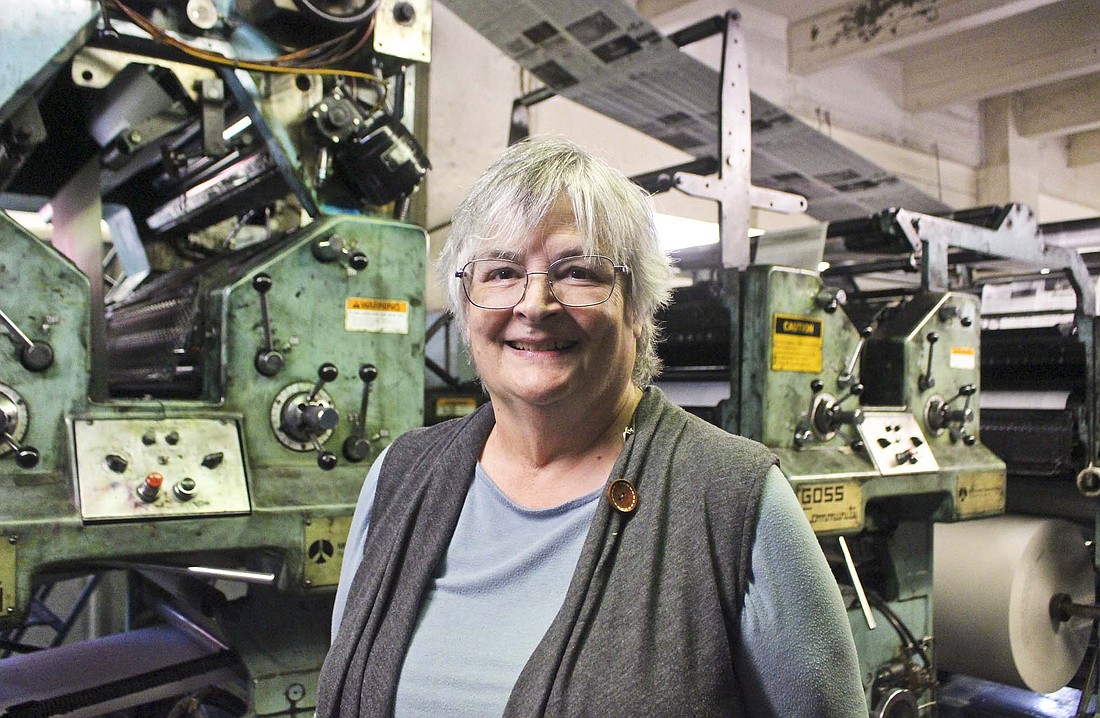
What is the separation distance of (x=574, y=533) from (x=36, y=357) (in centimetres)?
103

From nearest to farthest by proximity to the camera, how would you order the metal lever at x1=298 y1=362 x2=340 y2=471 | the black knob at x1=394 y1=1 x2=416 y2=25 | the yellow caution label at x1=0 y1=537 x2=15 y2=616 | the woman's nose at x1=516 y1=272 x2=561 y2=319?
the woman's nose at x1=516 y1=272 x2=561 y2=319
the yellow caution label at x1=0 y1=537 x2=15 y2=616
the metal lever at x1=298 y1=362 x2=340 y2=471
the black knob at x1=394 y1=1 x2=416 y2=25

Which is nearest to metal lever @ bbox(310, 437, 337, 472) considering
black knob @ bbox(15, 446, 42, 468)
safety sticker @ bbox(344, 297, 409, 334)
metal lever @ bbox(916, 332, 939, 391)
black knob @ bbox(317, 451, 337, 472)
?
black knob @ bbox(317, 451, 337, 472)

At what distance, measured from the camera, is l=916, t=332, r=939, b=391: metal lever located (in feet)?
9.00

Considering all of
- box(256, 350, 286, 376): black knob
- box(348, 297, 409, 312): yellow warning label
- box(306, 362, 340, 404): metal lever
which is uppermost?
box(348, 297, 409, 312): yellow warning label

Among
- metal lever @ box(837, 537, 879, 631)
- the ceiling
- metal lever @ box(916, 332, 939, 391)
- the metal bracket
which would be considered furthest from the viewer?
the ceiling

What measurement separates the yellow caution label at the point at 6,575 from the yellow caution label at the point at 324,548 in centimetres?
48

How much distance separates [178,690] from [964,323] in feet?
7.63

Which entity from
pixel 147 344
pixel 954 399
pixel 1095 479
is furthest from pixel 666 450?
pixel 1095 479

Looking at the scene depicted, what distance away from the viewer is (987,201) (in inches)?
304

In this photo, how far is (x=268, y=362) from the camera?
5.95 ft

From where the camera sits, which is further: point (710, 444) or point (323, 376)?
point (323, 376)

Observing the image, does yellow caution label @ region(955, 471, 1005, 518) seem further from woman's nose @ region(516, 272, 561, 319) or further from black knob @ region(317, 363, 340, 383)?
woman's nose @ region(516, 272, 561, 319)

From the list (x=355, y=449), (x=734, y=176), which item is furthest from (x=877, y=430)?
(x=355, y=449)

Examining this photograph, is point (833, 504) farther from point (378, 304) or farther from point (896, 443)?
point (378, 304)
